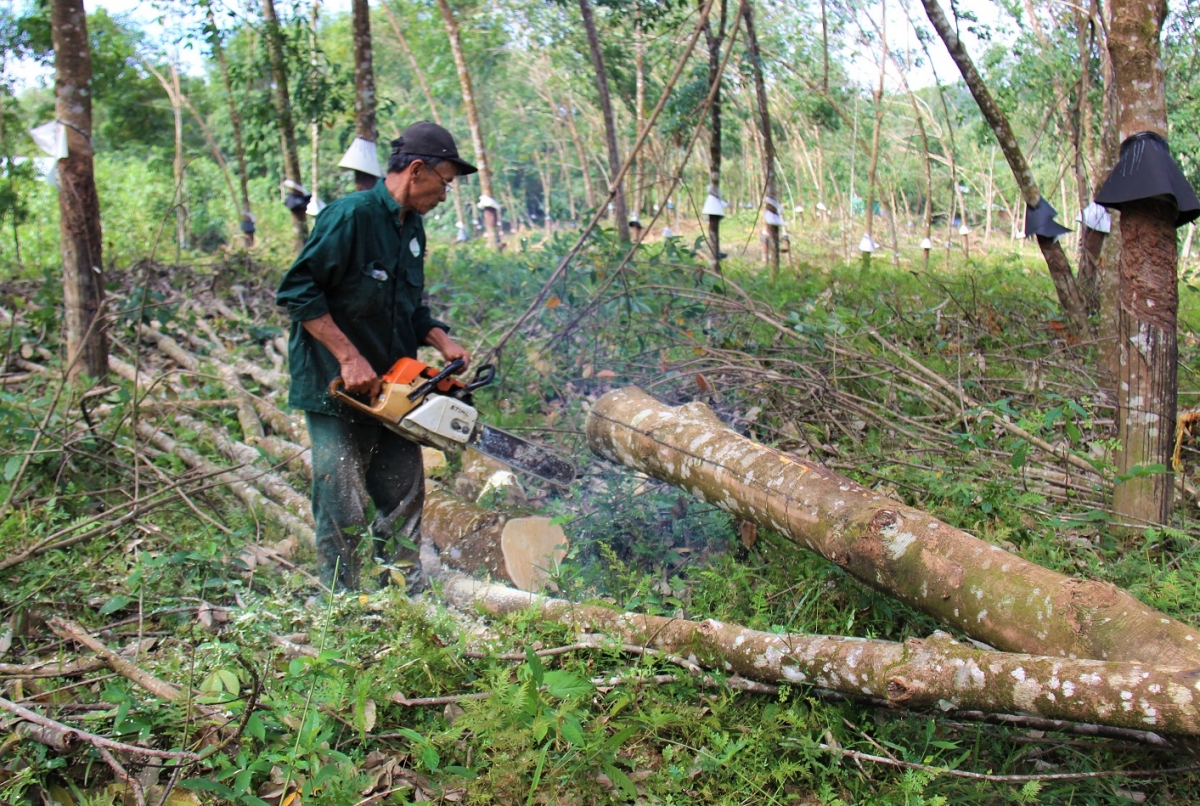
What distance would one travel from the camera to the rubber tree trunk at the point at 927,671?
5.41ft

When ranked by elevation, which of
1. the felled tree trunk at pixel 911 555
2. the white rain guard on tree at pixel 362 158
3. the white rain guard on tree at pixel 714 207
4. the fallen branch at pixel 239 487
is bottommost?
the fallen branch at pixel 239 487

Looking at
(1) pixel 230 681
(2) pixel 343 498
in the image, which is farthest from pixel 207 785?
(2) pixel 343 498

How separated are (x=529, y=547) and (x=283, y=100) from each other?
25.6 feet

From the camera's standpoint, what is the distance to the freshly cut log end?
11.3ft

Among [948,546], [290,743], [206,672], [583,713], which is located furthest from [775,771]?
[206,672]

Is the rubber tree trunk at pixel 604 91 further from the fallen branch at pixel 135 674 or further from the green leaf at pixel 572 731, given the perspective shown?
the green leaf at pixel 572 731

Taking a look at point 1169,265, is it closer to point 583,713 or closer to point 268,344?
point 583,713

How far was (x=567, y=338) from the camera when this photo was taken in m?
5.10

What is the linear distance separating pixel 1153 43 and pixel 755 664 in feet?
8.23

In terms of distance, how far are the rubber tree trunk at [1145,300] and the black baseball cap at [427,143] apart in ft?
7.82

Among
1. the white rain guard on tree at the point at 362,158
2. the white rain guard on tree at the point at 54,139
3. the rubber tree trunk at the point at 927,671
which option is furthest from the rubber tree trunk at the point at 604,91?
the rubber tree trunk at the point at 927,671

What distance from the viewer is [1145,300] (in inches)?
114

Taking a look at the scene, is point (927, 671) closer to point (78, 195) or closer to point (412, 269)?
point (412, 269)

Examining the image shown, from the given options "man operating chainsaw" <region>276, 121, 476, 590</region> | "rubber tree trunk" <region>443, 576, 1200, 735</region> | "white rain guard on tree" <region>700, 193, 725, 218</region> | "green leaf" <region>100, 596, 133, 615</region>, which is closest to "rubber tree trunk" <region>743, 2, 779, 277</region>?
"white rain guard on tree" <region>700, 193, 725, 218</region>
